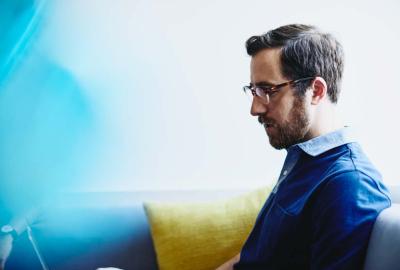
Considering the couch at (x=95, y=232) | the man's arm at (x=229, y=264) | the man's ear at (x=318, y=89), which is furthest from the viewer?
the couch at (x=95, y=232)

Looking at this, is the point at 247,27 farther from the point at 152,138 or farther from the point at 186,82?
the point at 152,138

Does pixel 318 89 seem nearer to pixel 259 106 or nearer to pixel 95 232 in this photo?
pixel 259 106

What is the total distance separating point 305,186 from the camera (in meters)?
0.94

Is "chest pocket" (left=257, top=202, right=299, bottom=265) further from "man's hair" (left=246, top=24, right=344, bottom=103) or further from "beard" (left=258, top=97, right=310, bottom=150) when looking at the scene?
"man's hair" (left=246, top=24, right=344, bottom=103)

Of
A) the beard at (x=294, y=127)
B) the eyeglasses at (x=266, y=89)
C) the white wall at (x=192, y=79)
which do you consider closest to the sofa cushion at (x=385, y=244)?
the beard at (x=294, y=127)

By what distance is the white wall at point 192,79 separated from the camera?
4.84 feet

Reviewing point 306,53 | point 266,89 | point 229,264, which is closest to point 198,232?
point 229,264

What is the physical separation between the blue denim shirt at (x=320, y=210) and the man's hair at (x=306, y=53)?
0.59 feet

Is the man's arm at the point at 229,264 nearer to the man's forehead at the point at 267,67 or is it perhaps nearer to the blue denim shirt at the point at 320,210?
the blue denim shirt at the point at 320,210

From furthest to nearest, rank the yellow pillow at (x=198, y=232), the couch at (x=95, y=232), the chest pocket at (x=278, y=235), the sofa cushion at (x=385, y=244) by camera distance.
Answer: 1. the couch at (x=95, y=232)
2. the yellow pillow at (x=198, y=232)
3. the chest pocket at (x=278, y=235)
4. the sofa cushion at (x=385, y=244)

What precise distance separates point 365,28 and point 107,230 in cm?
122

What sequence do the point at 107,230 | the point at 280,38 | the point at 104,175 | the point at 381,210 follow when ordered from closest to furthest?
the point at 381,210
the point at 280,38
the point at 107,230
the point at 104,175

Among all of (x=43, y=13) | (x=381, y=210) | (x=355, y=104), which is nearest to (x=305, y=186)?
(x=381, y=210)

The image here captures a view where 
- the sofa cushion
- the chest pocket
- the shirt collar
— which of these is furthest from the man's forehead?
the sofa cushion
